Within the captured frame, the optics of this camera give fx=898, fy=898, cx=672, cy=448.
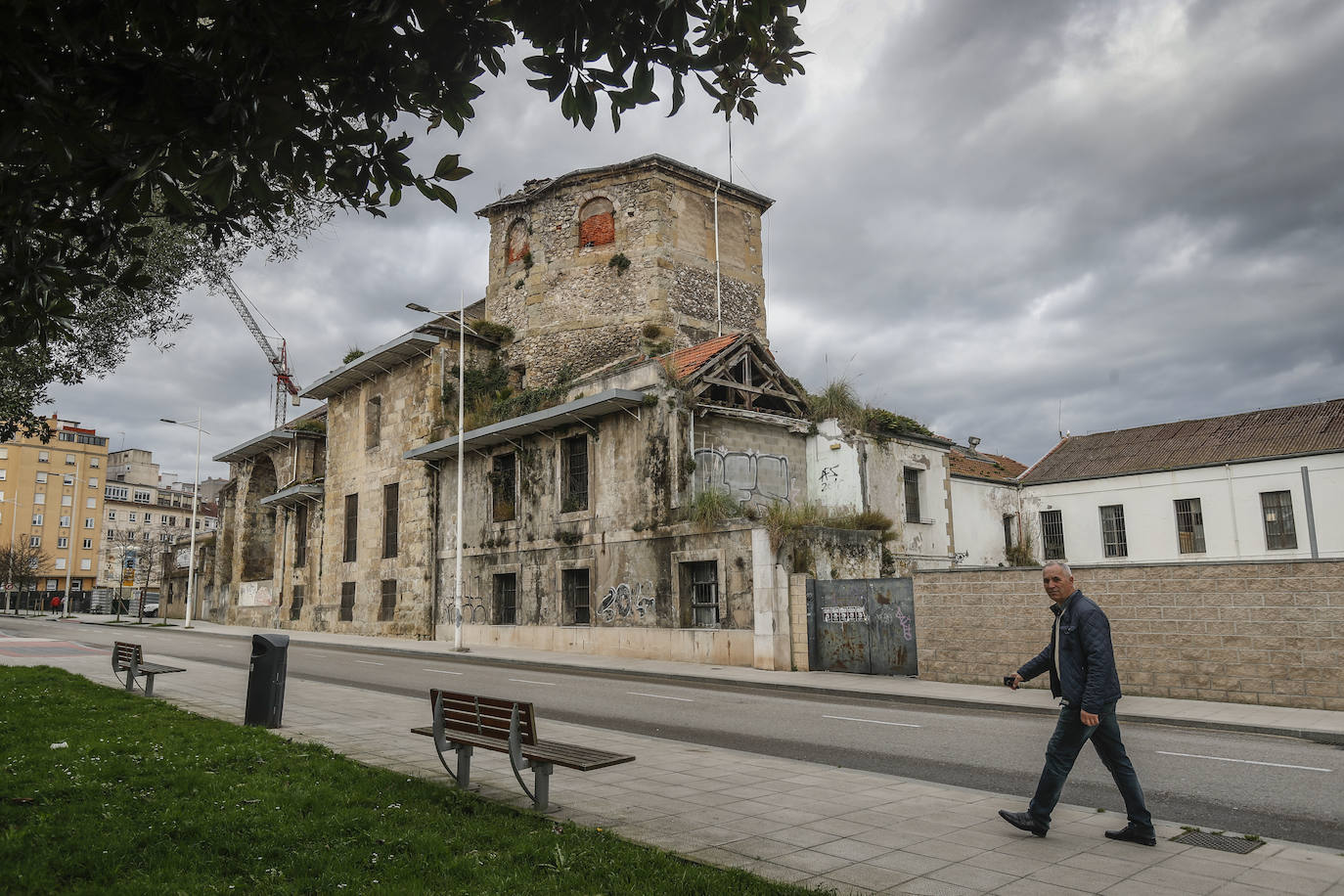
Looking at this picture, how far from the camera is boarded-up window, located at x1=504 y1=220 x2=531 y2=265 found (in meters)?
34.9

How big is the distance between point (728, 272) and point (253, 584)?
94.0 feet

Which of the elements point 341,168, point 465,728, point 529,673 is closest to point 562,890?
point 465,728

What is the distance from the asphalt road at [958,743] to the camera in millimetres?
7219

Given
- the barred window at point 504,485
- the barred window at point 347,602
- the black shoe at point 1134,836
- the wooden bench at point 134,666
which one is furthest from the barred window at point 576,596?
the black shoe at point 1134,836

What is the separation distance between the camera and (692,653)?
21.5 metres

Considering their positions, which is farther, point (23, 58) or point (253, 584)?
point (253, 584)

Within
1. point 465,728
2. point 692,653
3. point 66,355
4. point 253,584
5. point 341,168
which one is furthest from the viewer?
point 253,584

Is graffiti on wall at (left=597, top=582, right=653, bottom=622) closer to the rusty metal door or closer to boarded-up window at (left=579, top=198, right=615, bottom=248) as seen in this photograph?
the rusty metal door

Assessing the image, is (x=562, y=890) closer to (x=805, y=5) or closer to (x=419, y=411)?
(x=805, y=5)

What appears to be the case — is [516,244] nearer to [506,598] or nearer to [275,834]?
[506,598]

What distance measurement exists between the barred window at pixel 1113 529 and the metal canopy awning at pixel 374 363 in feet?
86.0

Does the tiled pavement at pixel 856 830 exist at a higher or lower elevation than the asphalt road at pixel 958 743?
higher

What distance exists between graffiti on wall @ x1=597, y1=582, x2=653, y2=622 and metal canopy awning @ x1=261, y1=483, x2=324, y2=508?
2080 cm

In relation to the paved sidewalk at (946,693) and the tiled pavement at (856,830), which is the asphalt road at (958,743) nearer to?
the paved sidewalk at (946,693)
